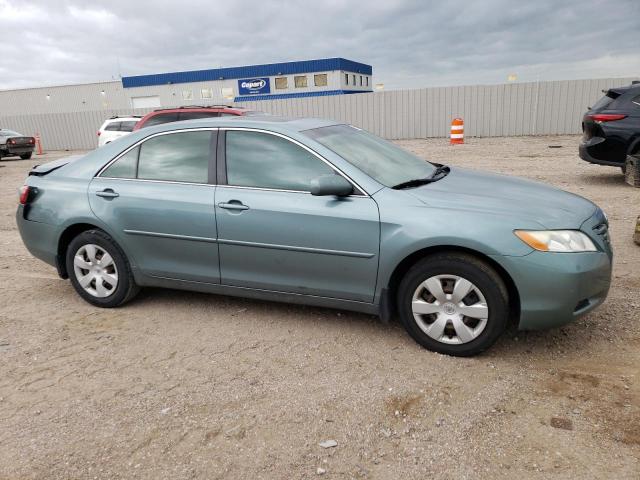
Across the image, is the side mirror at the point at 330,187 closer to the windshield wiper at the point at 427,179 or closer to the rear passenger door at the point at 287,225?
the rear passenger door at the point at 287,225

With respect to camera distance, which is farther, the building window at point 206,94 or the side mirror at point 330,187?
the building window at point 206,94

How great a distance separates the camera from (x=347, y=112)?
85.3ft

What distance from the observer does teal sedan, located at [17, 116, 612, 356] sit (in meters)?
3.24

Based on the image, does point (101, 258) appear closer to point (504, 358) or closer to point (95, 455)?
point (95, 455)

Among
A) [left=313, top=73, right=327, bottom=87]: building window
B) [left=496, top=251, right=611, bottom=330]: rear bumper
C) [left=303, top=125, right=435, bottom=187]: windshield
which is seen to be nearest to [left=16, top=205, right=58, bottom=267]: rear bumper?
[left=303, top=125, right=435, bottom=187]: windshield

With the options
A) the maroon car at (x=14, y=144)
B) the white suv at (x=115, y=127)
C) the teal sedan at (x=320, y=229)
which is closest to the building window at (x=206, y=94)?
the maroon car at (x=14, y=144)

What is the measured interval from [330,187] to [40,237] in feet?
9.09

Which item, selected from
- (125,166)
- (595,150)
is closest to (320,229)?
(125,166)

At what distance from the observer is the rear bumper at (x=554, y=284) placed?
3.14 m

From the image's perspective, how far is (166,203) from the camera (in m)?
4.07

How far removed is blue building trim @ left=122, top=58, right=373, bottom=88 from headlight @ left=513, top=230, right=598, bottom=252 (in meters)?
36.8

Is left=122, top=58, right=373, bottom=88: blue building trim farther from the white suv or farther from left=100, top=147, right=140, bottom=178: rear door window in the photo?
left=100, top=147, right=140, bottom=178: rear door window

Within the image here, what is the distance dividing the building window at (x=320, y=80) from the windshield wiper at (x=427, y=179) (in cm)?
3598

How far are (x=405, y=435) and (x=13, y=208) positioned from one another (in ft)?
32.4
